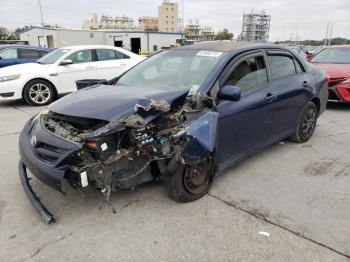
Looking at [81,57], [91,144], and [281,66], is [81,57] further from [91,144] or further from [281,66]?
[91,144]

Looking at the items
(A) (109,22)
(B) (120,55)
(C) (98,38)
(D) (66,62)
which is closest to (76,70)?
(D) (66,62)

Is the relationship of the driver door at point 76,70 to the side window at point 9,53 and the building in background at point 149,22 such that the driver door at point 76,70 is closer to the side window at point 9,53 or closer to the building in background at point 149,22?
the side window at point 9,53

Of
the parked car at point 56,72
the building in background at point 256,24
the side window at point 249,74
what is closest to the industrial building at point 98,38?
the building in background at point 256,24

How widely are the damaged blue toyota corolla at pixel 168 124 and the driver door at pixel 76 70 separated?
478 cm

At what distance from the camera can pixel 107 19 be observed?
112125 millimetres

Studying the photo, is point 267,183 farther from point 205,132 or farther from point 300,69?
point 300,69

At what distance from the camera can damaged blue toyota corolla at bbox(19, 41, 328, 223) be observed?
9.15ft

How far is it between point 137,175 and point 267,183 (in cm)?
170

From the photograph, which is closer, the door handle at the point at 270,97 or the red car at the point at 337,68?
the door handle at the point at 270,97

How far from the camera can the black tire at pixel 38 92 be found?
26.7 feet

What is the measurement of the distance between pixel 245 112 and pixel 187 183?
111 cm

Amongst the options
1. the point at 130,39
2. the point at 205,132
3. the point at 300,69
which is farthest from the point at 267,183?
the point at 130,39

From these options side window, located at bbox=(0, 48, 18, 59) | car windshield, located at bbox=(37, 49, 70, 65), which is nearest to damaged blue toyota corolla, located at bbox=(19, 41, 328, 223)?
car windshield, located at bbox=(37, 49, 70, 65)

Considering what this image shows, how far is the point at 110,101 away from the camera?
10.4 feet
